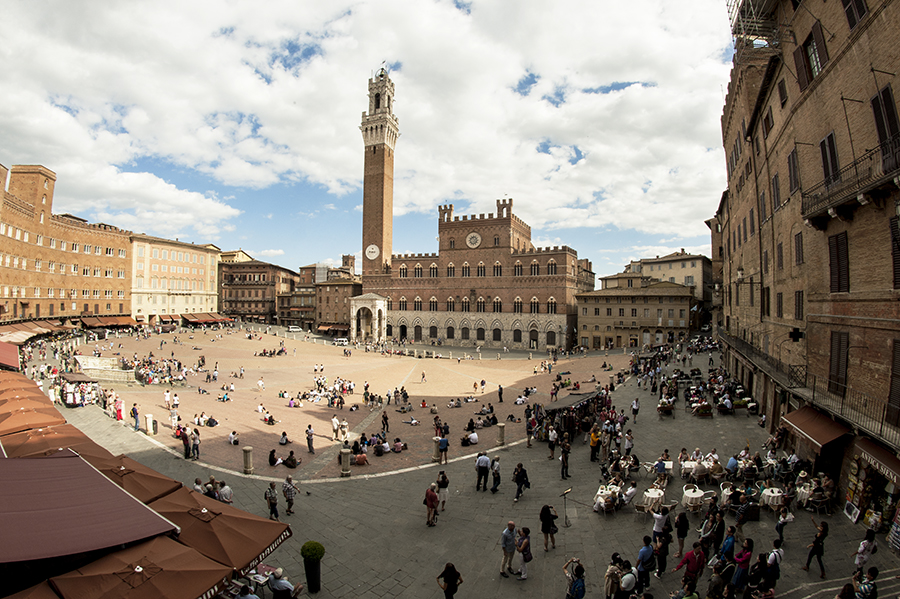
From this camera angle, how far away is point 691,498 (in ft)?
35.1

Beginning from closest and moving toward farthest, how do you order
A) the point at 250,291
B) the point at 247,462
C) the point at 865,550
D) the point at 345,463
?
1. the point at 865,550
2. the point at 345,463
3. the point at 247,462
4. the point at 250,291

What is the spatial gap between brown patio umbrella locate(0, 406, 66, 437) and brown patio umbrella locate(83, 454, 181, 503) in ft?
17.6

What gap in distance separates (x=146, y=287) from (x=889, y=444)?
77262 millimetres

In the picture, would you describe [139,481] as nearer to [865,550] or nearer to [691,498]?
[691,498]

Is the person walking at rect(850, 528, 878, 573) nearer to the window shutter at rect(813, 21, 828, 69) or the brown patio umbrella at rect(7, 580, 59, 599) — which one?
the brown patio umbrella at rect(7, 580, 59, 599)

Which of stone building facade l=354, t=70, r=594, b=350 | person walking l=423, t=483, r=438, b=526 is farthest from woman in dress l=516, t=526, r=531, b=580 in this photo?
stone building facade l=354, t=70, r=594, b=350

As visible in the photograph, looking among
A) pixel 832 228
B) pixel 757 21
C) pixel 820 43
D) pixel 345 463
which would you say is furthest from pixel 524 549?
pixel 757 21

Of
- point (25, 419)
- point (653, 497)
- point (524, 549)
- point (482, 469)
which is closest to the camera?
point (524, 549)

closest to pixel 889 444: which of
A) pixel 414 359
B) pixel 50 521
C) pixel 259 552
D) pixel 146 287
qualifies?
pixel 259 552

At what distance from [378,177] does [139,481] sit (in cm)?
6550

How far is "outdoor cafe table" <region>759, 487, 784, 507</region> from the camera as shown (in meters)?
10.2

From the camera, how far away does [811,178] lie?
13141 mm

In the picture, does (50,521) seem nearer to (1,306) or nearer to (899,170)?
(899,170)

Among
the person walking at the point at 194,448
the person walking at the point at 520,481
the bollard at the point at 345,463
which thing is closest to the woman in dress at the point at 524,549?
the person walking at the point at 520,481
